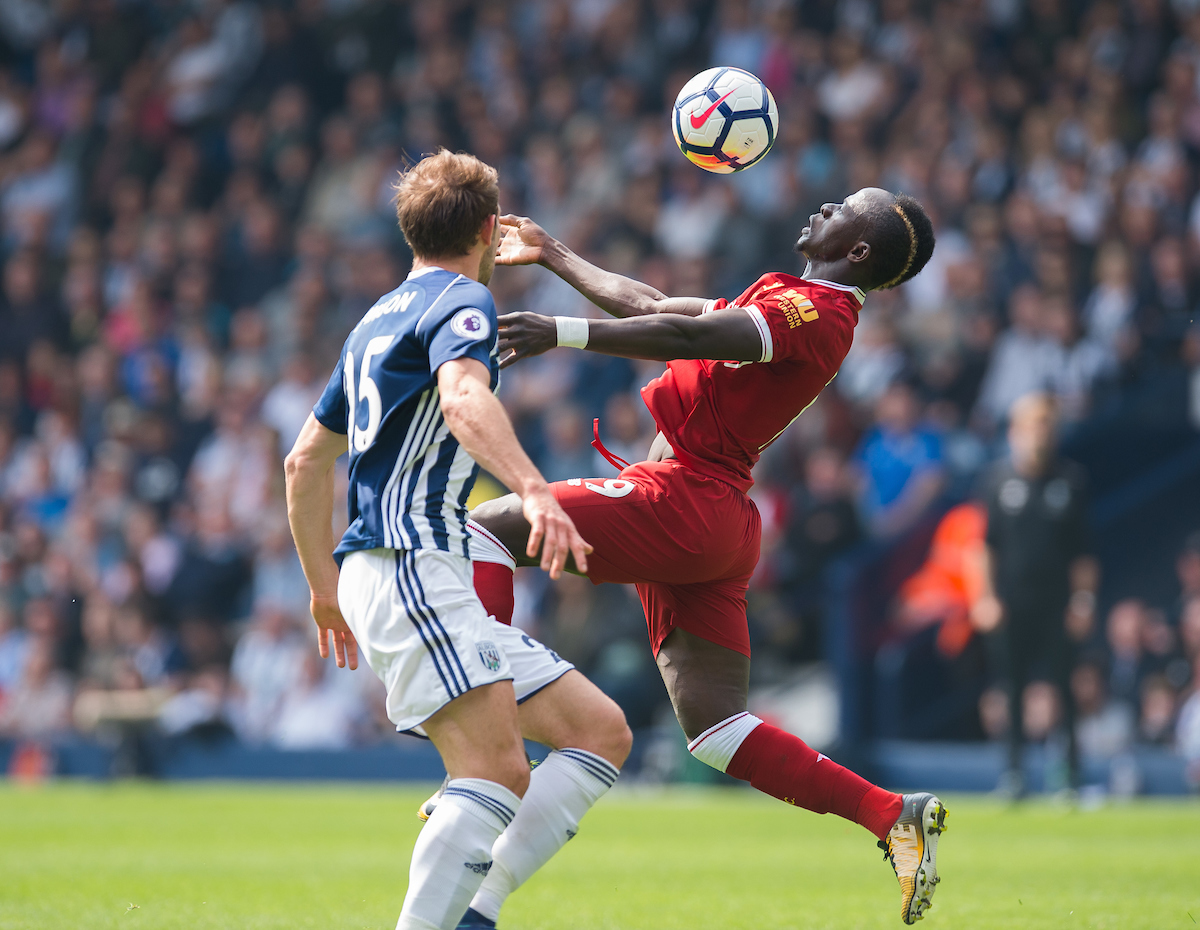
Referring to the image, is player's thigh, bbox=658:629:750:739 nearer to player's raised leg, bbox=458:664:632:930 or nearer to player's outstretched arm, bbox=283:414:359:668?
player's raised leg, bbox=458:664:632:930

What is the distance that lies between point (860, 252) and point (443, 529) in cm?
204

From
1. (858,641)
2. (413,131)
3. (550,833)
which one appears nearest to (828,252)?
(550,833)

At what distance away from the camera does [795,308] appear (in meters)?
4.97

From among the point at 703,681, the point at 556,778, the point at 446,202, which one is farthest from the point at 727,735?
the point at 446,202

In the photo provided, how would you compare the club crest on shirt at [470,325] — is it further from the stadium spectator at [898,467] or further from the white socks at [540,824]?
the stadium spectator at [898,467]

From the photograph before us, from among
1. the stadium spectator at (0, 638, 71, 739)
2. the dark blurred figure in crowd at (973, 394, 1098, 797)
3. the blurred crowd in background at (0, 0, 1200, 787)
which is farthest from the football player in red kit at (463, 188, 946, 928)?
the stadium spectator at (0, 638, 71, 739)

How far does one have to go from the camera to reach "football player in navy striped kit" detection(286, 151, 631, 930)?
379cm

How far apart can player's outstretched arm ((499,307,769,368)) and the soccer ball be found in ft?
3.61

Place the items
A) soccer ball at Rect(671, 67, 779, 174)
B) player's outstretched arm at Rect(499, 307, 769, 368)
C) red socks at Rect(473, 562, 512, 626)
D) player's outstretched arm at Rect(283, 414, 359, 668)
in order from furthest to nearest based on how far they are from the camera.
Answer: soccer ball at Rect(671, 67, 779, 174)
red socks at Rect(473, 562, 512, 626)
player's outstretched arm at Rect(499, 307, 769, 368)
player's outstretched arm at Rect(283, 414, 359, 668)

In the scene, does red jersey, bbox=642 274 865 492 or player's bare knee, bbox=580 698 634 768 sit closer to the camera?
player's bare knee, bbox=580 698 634 768

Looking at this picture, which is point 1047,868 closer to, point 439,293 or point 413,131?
point 439,293

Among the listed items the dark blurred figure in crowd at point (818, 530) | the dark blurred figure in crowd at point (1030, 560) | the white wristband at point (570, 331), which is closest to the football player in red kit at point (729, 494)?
the white wristband at point (570, 331)

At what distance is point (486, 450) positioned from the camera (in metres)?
3.67

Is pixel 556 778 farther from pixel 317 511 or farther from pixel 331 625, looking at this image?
pixel 317 511
